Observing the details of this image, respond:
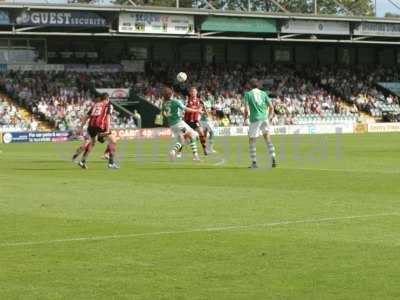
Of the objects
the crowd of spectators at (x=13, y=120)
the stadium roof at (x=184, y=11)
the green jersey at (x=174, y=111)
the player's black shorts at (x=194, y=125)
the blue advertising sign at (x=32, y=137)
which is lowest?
the blue advertising sign at (x=32, y=137)

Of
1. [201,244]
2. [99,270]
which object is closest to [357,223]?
[201,244]

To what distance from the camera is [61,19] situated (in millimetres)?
58094

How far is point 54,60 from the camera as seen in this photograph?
6456 cm

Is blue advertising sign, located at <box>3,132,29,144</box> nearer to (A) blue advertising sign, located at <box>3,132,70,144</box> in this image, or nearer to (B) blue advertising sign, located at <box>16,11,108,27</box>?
(A) blue advertising sign, located at <box>3,132,70,144</box>

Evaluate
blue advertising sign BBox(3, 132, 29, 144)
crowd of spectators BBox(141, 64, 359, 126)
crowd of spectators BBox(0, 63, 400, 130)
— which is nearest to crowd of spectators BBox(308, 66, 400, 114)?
crowd of spectators BBox(0, 63, 400, 130)

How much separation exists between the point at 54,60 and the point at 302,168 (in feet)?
140

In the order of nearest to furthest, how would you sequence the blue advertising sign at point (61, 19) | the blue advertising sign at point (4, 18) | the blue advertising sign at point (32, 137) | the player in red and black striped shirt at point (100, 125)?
the player in red and black striped shirt at point (100, 125) < the blue advertising sign at point (32, 137) < the blue advertising sign at point (4, 18) < the blue advertising sign at point (61, 19)

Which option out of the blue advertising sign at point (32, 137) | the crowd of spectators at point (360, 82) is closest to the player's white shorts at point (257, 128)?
the blue advertising sign at point (32, 137)

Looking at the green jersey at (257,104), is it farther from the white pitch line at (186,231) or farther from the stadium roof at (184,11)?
the stadium roof at (184,11)

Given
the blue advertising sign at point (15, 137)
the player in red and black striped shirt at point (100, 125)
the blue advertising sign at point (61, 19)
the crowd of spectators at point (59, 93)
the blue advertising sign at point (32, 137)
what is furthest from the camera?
the blue advertising sign at point (61, 19)

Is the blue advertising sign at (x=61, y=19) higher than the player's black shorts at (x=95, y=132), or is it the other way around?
the blue advertising sign at (x=61, y=19)

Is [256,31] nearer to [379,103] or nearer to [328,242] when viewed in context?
[379,103]

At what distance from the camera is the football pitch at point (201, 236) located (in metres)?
8.62

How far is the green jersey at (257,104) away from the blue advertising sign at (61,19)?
35.1 m
